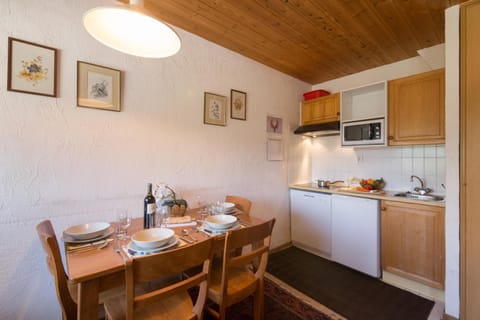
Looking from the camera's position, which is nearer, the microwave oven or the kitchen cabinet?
the kitchen cabinet

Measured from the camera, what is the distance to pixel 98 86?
5.40 feet

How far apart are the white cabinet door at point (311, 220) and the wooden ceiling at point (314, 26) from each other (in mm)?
1760

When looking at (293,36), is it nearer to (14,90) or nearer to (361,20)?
(361,20)

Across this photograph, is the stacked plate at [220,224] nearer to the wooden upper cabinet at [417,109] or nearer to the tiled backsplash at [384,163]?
the wooden upper cabinet at [417,109]

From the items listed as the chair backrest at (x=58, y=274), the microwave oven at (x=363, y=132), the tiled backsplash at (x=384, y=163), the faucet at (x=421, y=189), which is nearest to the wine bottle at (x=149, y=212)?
the chair backrest at (x=58, y=274)

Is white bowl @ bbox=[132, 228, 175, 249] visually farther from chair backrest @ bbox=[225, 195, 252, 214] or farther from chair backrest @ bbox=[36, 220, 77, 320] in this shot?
chair backrest @ bbox=[225, 195, 252, 214]

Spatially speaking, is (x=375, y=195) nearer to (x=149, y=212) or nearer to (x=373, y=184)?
(x=373, y=184)

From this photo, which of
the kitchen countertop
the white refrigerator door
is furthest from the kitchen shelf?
the white refrigerator door

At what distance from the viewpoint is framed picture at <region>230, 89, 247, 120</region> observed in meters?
2.49

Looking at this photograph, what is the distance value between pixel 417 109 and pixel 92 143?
10.0 feet

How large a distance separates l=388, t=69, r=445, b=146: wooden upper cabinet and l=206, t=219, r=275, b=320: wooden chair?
6.25ft

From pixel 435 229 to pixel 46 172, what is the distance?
320cm

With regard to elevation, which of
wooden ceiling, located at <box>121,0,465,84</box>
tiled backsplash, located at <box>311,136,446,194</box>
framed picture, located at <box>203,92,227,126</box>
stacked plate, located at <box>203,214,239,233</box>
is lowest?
stacked plate, located at <box>203,214,239,233</box>

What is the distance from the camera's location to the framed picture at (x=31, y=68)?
1.36m
